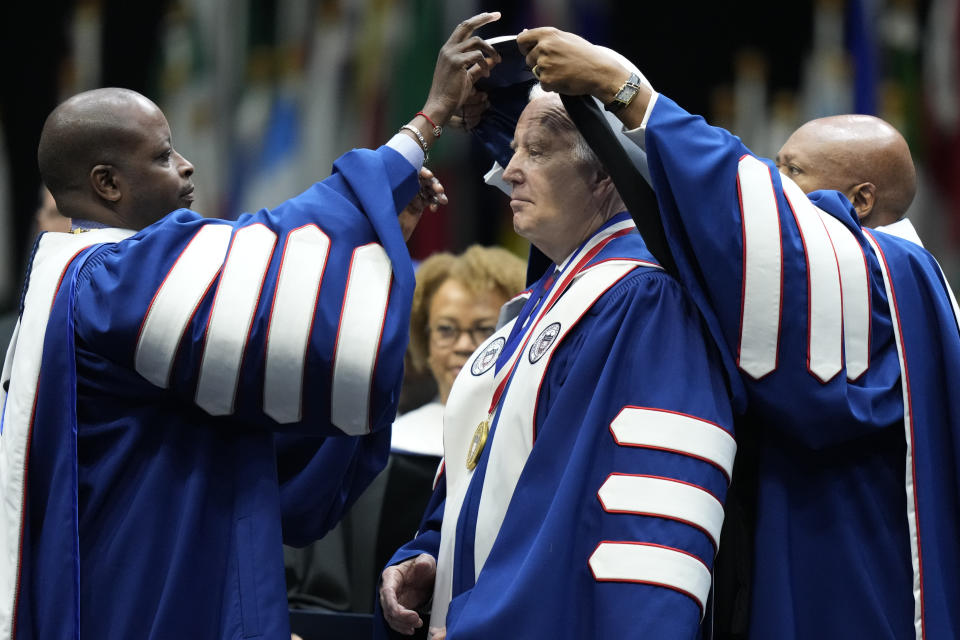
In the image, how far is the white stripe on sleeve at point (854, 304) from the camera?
8.14 ft

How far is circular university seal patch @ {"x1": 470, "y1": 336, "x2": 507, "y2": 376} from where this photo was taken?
3012mm

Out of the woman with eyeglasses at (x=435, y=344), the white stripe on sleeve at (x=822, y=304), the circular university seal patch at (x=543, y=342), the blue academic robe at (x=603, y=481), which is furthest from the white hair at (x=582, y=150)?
the woman with eyeglasses at (x=435, y=344)

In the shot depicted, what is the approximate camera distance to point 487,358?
305cm

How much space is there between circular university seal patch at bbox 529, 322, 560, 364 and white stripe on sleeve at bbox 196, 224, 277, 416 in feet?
2.00

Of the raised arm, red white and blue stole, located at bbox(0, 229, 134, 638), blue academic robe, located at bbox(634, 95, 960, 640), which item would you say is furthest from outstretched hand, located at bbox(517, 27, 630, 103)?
red white and blue stole, located at bbox(0, 229, 134, 638)

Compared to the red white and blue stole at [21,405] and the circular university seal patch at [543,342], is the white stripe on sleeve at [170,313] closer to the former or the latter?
the red white and blue stole at [21,405]

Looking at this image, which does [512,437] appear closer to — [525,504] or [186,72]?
[525,504]

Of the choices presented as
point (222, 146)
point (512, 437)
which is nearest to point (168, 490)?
point (512, 437)

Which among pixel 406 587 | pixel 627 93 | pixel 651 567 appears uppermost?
pixel 627 93

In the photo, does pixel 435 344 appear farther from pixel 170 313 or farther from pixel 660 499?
pixel 660 499

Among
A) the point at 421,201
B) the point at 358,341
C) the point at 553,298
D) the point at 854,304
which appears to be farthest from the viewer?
A: the point at 421,201

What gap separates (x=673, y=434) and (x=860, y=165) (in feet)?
2.93

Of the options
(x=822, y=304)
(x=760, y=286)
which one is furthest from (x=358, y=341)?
(x=822, y=304)

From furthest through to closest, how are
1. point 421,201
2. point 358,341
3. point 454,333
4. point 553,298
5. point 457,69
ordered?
1. point 454,333
2. point 421,201
3. point 457,69
4. point 553,298
5. point 358,341
